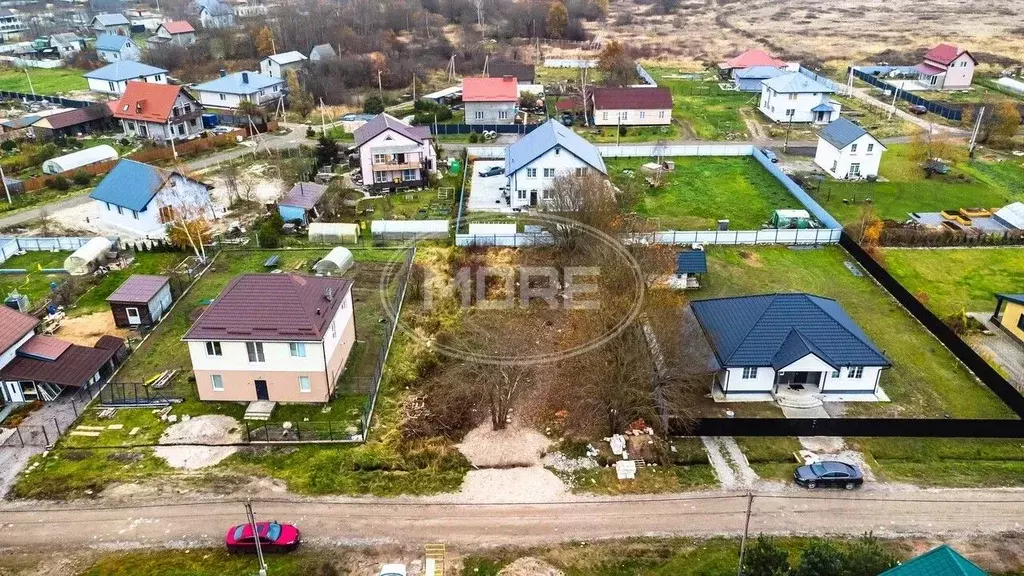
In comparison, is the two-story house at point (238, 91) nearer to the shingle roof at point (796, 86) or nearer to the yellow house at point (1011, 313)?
the shingle roof at point (796, 86)

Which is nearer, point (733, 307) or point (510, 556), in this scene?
point (510, 556)

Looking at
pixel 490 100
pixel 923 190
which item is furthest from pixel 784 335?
pixel 490 100

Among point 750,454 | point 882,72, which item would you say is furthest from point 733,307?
point 882,72

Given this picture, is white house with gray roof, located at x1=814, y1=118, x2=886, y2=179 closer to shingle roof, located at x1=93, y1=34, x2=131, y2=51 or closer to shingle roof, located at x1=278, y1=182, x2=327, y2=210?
shingle roof, located at x1=278, y1=182, x2=327, y2=210

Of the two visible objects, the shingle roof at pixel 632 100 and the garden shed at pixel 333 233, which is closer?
the garden shed at pixel 333 233

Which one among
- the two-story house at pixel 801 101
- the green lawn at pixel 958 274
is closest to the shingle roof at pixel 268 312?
the green lawn at pixel 958 274

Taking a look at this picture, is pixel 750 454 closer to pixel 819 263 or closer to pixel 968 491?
pixel 968 491
